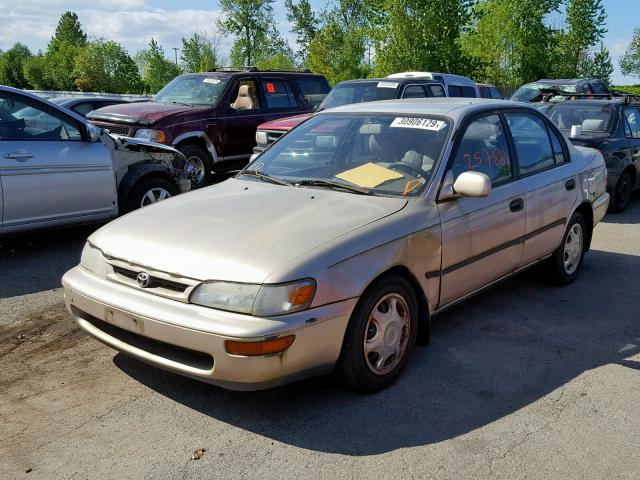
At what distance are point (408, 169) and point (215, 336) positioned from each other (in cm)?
183

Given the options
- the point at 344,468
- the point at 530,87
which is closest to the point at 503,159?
the point at 344,468

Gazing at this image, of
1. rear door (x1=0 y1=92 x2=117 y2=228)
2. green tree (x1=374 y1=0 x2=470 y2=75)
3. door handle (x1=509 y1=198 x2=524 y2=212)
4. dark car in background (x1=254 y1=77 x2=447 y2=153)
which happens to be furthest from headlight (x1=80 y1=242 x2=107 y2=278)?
green tree (x1=374 y1=0 x2=470 y2=75)

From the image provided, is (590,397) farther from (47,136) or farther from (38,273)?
(47,136)

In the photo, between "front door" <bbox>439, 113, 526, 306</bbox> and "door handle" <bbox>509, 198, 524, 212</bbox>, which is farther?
"door handle" <bbox>509, 198, 524, 212</bbox>

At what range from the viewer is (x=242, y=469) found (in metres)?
2.96

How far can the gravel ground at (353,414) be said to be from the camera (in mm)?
3006

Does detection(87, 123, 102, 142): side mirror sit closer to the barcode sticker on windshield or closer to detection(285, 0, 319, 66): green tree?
the barcode sticker on windshield

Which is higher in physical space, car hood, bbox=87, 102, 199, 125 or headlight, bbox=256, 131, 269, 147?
car hood, bbox=87, 102, 199, 125

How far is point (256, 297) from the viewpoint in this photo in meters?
3.10

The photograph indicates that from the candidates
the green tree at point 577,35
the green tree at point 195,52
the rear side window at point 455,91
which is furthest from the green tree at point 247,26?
the rear side window at point 455,91

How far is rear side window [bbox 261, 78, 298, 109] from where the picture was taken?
1155 cm

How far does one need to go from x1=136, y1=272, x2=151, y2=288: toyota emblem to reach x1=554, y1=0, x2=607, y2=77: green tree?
35247 mm

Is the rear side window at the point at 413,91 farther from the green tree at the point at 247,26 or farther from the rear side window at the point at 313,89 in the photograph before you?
the green tree at the point at 247,26

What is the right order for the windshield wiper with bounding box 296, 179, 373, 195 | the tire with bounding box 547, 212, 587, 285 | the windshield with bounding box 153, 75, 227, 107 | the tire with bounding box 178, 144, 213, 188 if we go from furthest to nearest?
the windshield with bounding box 153, 75, 227, 107 → the tire with bounding box 178, 144, 213, 188 → the tire with bounding box 547, 212, 587, 285 → the windshield wiper with bounding box 296, 179, 373, 195
